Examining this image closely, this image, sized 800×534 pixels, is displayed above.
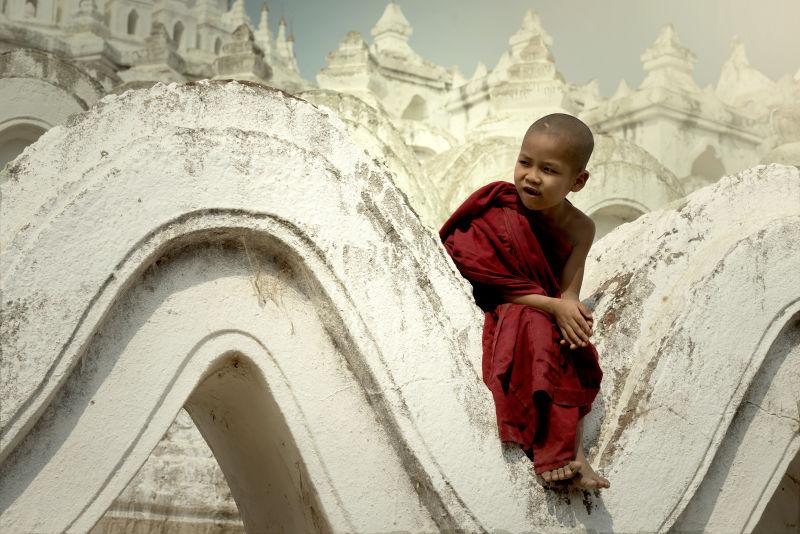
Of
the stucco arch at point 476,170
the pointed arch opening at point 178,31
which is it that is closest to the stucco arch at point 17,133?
the stucco arch at point 476,170

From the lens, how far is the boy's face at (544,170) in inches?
102

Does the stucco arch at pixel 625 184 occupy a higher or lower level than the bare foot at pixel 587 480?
higher

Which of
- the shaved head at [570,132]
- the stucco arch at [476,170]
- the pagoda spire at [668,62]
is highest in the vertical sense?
the pagoda spire at [668,62]

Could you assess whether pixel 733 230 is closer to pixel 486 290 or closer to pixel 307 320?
pixel 486 290

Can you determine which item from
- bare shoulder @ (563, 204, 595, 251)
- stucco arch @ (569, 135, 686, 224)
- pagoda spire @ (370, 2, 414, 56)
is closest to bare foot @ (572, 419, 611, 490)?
bare shoulder @ (563, 204, 595, 251)

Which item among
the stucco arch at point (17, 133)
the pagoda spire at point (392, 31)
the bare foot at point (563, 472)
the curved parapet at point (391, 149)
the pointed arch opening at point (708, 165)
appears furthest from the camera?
the pagoda spire at point (392, 31)

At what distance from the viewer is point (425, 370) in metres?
2.40

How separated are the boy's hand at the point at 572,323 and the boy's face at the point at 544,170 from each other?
1.05ft

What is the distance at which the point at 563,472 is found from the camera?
2355 millimetres

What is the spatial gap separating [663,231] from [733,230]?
0.22 m

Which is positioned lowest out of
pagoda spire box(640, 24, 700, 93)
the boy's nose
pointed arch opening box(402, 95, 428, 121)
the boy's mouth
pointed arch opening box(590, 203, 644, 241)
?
the boy's mouth

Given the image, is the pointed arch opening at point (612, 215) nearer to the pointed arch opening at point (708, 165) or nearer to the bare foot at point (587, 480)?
the bare foot at point (587, 480)

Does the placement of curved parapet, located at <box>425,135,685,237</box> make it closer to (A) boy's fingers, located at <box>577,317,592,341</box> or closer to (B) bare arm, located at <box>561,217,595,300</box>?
(B) bare arm, located at <box>561,217,595,300</box>

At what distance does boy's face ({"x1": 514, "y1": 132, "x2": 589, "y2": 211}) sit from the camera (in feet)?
8.52
